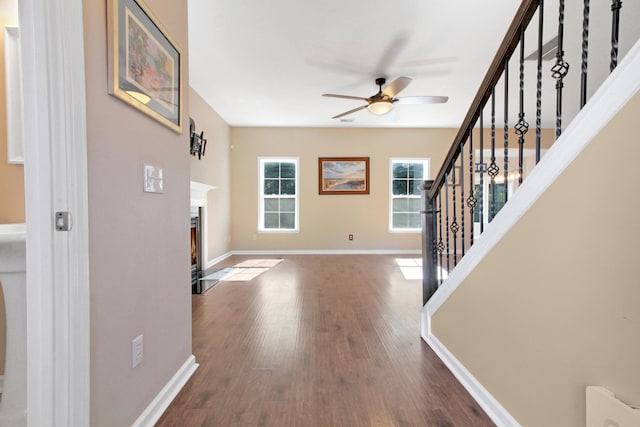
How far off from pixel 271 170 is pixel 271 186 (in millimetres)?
335

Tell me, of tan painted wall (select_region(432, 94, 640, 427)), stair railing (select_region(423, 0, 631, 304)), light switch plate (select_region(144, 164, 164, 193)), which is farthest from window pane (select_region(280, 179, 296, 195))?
tan painted wall (select_region(432, 94, 640, 427))

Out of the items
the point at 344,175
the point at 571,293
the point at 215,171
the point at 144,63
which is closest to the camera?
the point at 571,293

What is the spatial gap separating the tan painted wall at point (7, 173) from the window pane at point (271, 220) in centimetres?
506

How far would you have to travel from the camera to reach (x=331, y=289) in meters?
3.76

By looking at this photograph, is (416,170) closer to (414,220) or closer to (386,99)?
(414,220)

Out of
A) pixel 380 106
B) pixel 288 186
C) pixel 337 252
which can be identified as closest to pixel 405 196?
pixel 337 252

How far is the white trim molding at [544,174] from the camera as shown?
866mm

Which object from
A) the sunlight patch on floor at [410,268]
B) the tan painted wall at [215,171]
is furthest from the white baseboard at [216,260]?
the sunlight patch on floor at [410,268]

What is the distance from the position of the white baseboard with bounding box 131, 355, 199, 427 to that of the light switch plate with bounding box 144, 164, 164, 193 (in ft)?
3.24

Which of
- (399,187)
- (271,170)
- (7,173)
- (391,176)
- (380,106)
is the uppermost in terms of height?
(380,106)

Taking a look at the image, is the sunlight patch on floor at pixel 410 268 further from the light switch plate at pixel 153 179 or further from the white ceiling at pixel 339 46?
the light switch plate at pixel 153 179

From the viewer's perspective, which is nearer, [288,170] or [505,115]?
[505,115]

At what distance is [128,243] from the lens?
1282 millimetres

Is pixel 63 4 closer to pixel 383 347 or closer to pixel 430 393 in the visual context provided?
pixel 430 393
